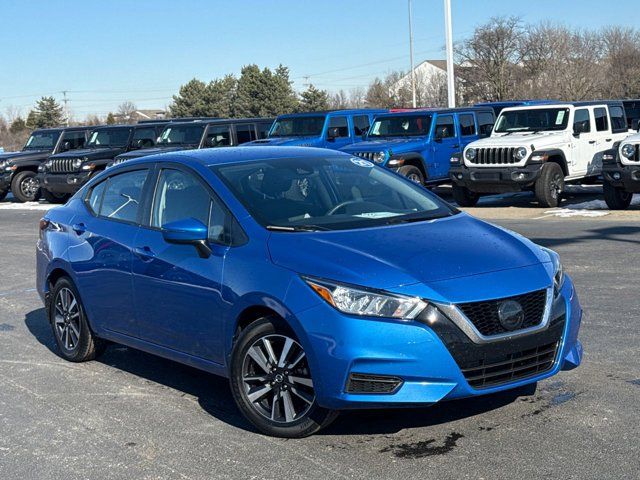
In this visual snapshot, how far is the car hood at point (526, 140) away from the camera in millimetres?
17219

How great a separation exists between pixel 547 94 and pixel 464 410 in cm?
4995

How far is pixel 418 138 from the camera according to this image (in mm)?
19922

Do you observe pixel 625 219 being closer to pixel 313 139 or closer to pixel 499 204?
pixel 499 204

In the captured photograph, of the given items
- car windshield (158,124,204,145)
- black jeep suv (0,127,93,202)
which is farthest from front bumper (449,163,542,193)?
black jeep suv (0,127,93,202)

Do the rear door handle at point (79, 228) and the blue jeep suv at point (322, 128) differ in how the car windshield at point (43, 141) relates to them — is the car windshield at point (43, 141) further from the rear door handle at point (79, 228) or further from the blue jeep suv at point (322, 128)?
the rear door handle at point (79, 228)

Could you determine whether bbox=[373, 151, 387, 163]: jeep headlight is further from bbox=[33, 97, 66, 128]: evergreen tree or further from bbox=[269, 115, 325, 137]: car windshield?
bbox=[33, 97, 66, 128]: evergreen tree

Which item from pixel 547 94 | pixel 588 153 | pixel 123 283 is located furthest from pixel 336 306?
pixel 547 94

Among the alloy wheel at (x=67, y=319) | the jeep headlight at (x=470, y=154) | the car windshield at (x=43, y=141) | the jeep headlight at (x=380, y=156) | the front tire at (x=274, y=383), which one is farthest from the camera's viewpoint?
the car windshield at (x=43, y=141)

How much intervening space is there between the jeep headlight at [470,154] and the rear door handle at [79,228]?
11863 mm

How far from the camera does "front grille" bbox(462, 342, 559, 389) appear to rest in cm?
460

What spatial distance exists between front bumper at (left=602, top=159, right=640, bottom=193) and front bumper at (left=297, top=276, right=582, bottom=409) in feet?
37.6

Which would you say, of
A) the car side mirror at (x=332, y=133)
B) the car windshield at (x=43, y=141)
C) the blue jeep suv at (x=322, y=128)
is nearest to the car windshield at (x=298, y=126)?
the blue jeep suv at (x=322, y=128)

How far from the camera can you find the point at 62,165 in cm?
2364

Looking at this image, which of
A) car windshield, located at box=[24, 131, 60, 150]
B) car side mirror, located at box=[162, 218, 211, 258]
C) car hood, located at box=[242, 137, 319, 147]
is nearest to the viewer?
car side mirror, located at box=[162, 218, 211, 258]
